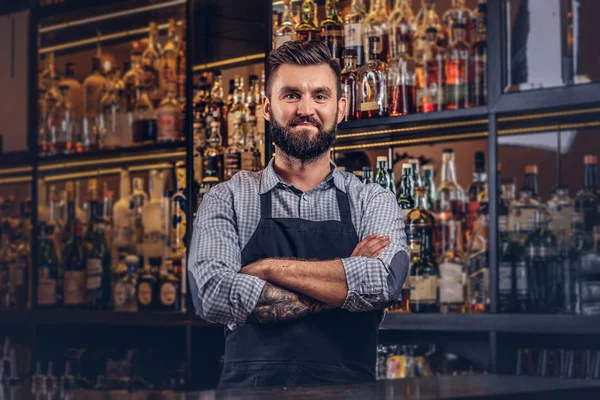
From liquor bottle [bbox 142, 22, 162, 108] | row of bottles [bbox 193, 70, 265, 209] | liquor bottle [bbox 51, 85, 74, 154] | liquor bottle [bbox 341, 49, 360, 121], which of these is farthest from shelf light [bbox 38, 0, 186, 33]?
liquor bottle [bbox 341, 49, 360, 121]

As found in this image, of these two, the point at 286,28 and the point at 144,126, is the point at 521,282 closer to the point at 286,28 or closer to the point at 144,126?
the point at 286,28

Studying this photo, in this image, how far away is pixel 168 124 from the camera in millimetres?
3580

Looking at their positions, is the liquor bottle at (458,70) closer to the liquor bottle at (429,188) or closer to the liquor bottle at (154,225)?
the liquor bottle at (429,188)

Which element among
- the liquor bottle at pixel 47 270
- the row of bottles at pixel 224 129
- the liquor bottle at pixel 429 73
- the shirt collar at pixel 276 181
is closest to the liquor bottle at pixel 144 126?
the row of bottles at pixel 224 129

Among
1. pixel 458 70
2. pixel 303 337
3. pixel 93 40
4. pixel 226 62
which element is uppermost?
pixel 93 40

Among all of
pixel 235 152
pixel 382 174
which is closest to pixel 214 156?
pixel 235 152

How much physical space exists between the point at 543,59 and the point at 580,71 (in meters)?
0.10

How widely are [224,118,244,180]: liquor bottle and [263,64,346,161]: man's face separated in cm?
68

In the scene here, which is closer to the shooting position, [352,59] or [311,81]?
[311,81]

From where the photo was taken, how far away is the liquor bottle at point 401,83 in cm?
280

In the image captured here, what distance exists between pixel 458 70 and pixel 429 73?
4.2 inches

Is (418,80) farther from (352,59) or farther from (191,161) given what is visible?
(191,161)

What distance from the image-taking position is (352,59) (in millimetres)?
2771

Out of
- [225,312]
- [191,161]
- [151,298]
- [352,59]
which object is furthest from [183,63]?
[225,312]
